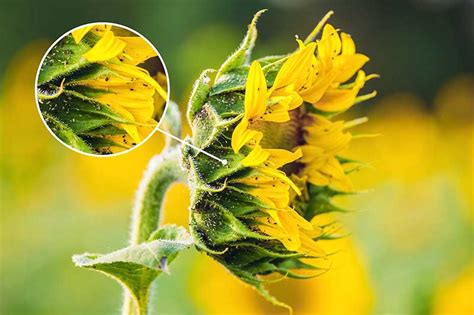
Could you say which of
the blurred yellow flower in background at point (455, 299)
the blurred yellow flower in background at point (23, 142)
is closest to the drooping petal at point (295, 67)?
the blurred yellow flower in background at point (455, 299)

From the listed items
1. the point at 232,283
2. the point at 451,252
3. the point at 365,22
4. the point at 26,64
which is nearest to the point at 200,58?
the point at 26,64

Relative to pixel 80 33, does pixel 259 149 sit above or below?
below

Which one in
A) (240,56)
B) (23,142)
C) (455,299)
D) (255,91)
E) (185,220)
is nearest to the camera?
(255,91)

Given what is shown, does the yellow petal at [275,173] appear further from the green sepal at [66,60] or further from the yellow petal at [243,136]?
the green sepal at [66,60]

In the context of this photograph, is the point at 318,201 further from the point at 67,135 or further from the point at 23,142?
the point at 23,142

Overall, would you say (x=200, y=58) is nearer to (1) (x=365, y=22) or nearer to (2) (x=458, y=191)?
(2) (x=458, y=191)

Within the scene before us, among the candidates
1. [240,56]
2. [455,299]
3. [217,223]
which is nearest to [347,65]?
[240,56]
